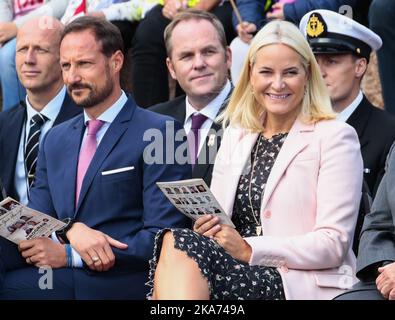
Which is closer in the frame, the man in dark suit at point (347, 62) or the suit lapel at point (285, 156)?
the suit lapel at point (285, 156)

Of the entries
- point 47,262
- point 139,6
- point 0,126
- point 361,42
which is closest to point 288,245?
point 47,262

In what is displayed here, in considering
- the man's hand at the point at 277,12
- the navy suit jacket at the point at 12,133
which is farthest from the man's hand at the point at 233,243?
the man's hand at the point at 277,12

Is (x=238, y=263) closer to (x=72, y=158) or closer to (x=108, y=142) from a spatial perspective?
(x=108, y=142)

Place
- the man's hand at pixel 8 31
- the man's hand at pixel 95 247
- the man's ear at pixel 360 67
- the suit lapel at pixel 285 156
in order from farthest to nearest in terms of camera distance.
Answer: the man's hand at pixel 8 31 → the man's ear at pixel 360 67 → the man's hand at pixel 95 247 → the suit lapel at pixel 285 156

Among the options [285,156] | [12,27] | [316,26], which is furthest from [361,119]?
[12,27]

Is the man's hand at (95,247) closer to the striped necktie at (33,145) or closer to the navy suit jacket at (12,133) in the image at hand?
the striped necktie at (33,145)

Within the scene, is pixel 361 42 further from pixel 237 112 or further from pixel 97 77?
pixel 97 77

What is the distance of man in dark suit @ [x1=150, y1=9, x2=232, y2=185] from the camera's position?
6.26m

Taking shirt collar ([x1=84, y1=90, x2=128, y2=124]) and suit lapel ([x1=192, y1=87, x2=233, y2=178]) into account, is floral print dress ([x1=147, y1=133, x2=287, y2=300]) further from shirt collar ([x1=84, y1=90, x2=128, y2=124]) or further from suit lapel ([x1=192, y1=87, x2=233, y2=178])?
shirt collar ([x1=84, y1=90, x2=128, y2=124])

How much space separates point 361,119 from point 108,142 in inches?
52.7

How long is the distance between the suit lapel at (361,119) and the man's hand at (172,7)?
194cm

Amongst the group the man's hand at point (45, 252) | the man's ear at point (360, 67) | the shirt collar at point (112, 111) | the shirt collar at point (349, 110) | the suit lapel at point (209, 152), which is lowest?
the man's hand at point (45, 252)

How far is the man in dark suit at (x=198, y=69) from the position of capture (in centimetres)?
626

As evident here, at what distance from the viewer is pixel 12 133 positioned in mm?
6453
